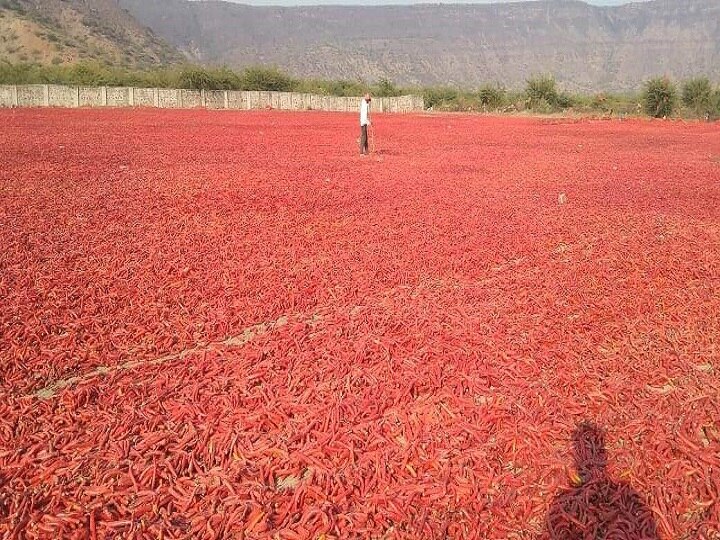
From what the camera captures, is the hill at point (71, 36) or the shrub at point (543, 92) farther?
the hill at point (71, 36)

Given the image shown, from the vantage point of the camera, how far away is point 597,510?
348 centimetres

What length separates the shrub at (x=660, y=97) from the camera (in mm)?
53219

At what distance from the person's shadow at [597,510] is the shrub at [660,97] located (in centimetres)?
5953

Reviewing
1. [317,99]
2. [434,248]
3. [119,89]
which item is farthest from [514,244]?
[317,99]

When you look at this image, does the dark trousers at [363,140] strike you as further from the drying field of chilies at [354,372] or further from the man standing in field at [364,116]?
the drying field of chilies at [354,372]

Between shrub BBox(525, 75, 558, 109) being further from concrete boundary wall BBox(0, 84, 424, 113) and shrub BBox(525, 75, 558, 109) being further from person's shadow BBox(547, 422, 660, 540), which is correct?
person's shadow BBox(547, 422, 660, 540)

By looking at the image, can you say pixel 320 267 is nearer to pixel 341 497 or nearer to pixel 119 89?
pixel 341 497

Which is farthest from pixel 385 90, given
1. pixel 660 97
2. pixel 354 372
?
pixel 354 372

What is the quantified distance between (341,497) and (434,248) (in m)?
5.89

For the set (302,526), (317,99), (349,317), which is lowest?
(302,526)

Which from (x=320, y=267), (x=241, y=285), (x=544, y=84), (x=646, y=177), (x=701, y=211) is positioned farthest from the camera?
(x=544, y=84)

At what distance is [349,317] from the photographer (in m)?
6.29

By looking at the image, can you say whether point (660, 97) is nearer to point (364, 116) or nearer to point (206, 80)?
point (364, 116)

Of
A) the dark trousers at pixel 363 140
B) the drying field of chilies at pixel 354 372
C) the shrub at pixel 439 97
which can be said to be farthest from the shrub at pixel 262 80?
the drying field of chilies at pixel 354 372
